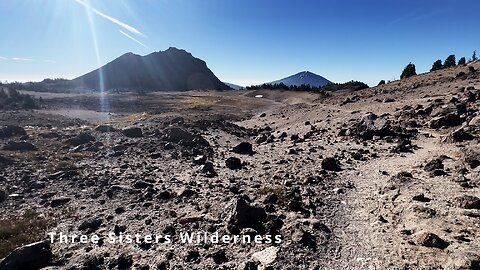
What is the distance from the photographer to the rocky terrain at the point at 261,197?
12336mm

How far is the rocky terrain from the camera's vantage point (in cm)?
1234

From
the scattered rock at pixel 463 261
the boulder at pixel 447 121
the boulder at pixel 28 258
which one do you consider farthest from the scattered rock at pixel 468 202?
the boulder at pixel 447 121

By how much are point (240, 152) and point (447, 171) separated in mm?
17492

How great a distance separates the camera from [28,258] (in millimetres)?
12102

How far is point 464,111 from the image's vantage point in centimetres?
3231

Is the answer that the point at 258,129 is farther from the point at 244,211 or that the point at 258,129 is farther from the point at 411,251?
the point at 411,251

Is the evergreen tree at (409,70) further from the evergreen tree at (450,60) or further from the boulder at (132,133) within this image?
the boulder at (132,133)

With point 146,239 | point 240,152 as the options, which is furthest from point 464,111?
point 146,239

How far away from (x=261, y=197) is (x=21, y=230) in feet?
38.9

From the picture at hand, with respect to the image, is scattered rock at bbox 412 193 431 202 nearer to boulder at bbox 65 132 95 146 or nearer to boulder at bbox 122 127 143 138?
boulder at bbox 122 127 143 138

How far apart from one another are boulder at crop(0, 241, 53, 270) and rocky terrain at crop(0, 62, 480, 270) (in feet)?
0.15

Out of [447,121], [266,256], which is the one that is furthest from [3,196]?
[447,121]

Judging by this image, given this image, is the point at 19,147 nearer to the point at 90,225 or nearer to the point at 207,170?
the point at 207,170

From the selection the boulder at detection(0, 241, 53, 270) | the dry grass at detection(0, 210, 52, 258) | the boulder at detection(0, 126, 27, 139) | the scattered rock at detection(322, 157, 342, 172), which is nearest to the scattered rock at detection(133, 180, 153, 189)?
the dry grass at detection(0, 210, 52, 258)
